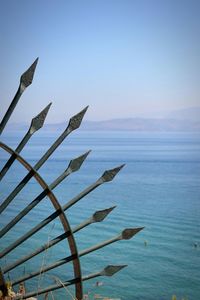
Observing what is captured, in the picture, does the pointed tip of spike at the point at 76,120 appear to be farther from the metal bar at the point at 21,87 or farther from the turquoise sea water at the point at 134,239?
the turquoise sea water at the point at 134,239

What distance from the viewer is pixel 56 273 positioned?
53.9 feet

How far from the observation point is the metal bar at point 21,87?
2406mm

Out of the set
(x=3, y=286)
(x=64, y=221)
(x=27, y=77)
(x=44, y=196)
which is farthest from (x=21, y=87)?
(x=3, y=286)

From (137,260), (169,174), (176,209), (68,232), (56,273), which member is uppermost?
(68,232)

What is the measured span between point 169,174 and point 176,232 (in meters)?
27.8

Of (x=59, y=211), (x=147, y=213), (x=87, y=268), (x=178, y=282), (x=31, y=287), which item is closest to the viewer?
(x=59, y=211)

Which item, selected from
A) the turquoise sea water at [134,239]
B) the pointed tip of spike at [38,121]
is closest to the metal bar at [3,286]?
the pointed tip of spike at [38,121]

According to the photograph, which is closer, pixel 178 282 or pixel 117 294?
pixel 117 294

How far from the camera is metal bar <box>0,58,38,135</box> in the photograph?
241 cm

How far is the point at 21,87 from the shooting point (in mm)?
2463

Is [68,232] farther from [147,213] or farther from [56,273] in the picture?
[147,213]

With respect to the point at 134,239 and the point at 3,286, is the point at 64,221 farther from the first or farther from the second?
the point at 134,239

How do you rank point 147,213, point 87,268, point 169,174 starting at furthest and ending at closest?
1. point 169,174
2. point 147,213
3. point 87,268

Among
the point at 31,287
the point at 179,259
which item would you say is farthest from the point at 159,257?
the point at 31,287
